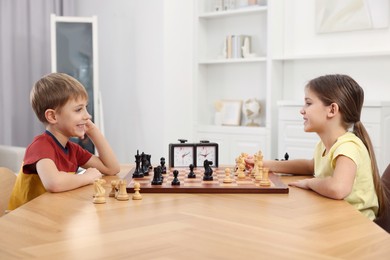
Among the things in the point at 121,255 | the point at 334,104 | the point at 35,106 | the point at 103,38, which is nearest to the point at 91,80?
the point at 103,38

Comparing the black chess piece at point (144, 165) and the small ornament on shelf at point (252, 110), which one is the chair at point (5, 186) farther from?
the small ornament on shelf at point (252, 110)

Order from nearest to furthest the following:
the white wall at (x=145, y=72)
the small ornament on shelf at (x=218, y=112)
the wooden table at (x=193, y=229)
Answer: the wooden table at (x=193, y=229)
the white wall at (x=145, y=72)
the small ornament on shelf at (x=218, y=112)

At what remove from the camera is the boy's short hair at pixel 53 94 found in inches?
88.7

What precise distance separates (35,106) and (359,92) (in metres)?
1.31

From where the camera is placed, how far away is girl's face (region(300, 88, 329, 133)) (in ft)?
7.10

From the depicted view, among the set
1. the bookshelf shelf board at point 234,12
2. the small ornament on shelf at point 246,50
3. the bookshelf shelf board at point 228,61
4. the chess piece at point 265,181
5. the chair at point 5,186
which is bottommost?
the chair at point 5,186

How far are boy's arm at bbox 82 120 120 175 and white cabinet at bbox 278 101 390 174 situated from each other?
8.59ft

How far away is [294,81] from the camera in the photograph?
5.46 meters

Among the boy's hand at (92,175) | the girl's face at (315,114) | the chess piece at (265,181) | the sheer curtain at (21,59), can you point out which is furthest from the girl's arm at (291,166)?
the sheer curtain at (21,59)

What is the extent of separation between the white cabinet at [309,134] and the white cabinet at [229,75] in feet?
1.06

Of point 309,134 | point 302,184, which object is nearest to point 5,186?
point 302,184

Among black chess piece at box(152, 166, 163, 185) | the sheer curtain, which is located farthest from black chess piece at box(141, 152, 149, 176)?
the sheer curtain

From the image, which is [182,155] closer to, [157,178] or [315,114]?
[157,178]

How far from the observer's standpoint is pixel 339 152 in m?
1.93
